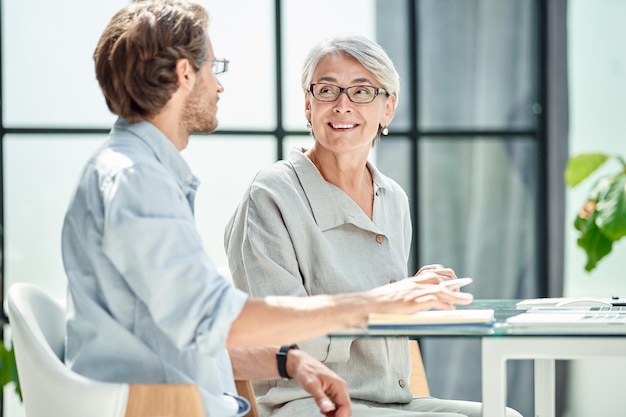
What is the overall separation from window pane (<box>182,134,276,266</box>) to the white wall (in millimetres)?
1407

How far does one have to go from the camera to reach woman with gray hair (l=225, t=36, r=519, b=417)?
2.38 metres

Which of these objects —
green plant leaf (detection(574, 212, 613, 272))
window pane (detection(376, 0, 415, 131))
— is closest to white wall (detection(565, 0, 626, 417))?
green plant leaf (detection(574, 212, 613, 272))

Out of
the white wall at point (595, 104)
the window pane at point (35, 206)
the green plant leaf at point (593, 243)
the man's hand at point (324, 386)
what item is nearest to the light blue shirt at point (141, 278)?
the man's hand at point (324, 386)

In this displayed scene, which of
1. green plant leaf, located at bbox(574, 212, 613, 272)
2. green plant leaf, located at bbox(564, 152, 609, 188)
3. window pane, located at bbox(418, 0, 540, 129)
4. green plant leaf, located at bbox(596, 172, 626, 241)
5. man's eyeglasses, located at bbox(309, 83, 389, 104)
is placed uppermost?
window pane, located at bbox(418, 0, 540, 129)

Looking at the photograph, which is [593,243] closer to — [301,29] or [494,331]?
[301,29]

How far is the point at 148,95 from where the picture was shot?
190cm

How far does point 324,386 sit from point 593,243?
237 cm

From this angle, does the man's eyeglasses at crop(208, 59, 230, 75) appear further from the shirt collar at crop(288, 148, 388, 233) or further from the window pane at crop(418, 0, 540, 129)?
the window pane at crop(418, 0, 540, 129)

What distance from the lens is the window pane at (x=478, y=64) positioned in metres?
4.76

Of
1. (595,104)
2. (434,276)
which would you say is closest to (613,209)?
(595,104)

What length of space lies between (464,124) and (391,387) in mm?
2519

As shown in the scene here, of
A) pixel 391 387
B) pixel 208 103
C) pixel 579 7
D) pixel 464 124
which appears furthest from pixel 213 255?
pixel 208 103

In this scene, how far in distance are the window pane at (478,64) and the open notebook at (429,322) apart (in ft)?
9.40

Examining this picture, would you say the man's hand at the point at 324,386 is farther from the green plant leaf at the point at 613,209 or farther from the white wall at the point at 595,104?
the white wall at the point at 595,104
